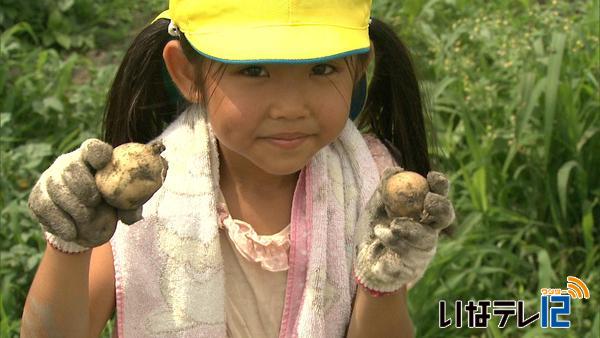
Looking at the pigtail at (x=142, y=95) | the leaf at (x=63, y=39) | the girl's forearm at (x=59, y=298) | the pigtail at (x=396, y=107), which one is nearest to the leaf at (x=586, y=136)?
the pigtail at (x=396, y=107)

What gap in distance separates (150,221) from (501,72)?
185 centimetres

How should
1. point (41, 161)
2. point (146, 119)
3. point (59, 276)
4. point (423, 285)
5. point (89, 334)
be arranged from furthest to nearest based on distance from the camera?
point (41, 161)
point (423, 285)
point (146, 119)
point (89, 334)
point (59, 276)

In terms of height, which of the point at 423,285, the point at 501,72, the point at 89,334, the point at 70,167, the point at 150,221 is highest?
the point at 70,167

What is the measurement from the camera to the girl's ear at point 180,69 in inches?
77.6

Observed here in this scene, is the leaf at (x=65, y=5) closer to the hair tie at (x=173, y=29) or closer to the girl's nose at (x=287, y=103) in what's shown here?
the hair tie at (x=173, y=29)

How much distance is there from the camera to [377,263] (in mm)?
1849

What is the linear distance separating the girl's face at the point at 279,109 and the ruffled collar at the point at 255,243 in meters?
0.16

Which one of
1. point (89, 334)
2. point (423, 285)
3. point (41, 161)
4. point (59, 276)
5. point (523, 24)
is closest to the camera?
point (59, 276)

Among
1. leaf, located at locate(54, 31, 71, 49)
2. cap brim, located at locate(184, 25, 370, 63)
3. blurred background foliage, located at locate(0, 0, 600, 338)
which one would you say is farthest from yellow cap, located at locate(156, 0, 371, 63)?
leaf, located at locate(54, 31, 71, 49)

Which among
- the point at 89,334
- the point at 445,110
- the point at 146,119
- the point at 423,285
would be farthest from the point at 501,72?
the point at 89,334

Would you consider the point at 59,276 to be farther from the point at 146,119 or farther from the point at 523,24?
the point at 523,24

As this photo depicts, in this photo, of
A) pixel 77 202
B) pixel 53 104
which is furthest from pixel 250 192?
pixel 53 104

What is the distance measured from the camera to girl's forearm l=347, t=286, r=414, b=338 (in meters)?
1.96

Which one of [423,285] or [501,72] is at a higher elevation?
[501,72]
